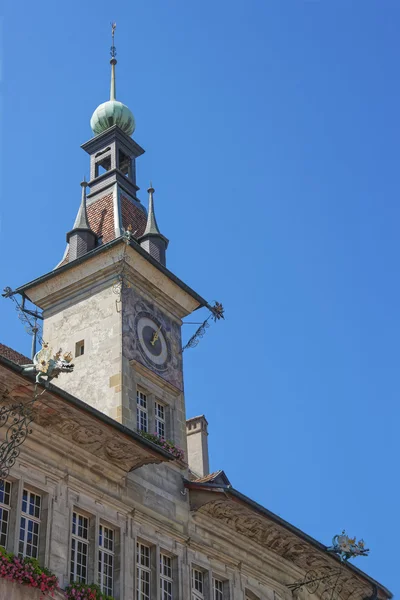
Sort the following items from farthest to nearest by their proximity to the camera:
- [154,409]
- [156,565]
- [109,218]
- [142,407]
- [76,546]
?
[109,218], [154,409], [142,407], [156,565], [76,546]

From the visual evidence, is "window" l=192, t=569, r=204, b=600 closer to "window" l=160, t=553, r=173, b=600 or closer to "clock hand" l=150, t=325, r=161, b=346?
"window" l=160, t=553, r=173, b=600

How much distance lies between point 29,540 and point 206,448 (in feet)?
49.7

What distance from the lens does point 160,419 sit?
26.9 m

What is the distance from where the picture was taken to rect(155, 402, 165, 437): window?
26.7m

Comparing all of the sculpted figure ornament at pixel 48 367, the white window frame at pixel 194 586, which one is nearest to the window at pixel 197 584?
the white window frame at pixel 194 586

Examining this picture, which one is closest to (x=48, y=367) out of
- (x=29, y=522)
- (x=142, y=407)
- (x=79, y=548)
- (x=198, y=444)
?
(x=29, y=522)

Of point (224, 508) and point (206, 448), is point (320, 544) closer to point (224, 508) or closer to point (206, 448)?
point (224, 508)

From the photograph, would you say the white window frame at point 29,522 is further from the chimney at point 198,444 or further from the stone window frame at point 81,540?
the chimney at point 198,444

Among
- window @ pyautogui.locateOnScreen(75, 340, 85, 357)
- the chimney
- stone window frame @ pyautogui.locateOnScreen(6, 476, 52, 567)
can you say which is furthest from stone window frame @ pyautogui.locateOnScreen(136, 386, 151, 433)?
the chimney

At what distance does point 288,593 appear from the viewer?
27531 millimetres

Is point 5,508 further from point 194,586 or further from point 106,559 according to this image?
point 194,586

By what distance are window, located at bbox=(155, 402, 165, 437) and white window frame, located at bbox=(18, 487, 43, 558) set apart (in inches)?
237

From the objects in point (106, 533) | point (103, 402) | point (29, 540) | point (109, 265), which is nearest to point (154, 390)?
point (103, 402)

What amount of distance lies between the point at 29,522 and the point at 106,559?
7.76 ft
